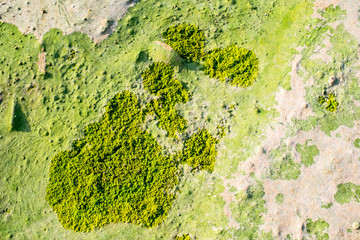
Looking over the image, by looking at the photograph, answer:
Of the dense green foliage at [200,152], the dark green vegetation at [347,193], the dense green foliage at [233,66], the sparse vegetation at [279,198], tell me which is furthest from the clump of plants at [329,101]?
the dense green foliage at [200,152]

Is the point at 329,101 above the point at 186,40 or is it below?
below

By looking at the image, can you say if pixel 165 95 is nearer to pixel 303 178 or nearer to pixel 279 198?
pixel 279 198

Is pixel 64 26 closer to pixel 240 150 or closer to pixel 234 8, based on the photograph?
pixel 234 8

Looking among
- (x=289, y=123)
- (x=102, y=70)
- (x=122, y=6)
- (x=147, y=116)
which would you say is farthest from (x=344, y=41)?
(x=102, y=70)

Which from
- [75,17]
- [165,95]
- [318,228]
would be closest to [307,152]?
[318,228]

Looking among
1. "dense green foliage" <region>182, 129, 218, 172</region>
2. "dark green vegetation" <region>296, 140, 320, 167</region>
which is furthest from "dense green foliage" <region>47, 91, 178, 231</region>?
"dark green vegetation" <region>296, 140, 320, 167</region>

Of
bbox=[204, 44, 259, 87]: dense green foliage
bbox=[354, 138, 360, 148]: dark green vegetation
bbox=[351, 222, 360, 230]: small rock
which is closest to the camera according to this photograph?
bbox=[351, 222, 360, 230]: small rock

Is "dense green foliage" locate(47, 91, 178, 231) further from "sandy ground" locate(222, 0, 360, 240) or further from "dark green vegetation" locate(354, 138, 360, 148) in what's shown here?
"dark green vegetation" locate(354, 138, 360, 148)

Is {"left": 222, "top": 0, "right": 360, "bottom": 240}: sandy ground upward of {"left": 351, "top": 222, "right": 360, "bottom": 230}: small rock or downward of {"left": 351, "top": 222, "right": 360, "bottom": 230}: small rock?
upward
